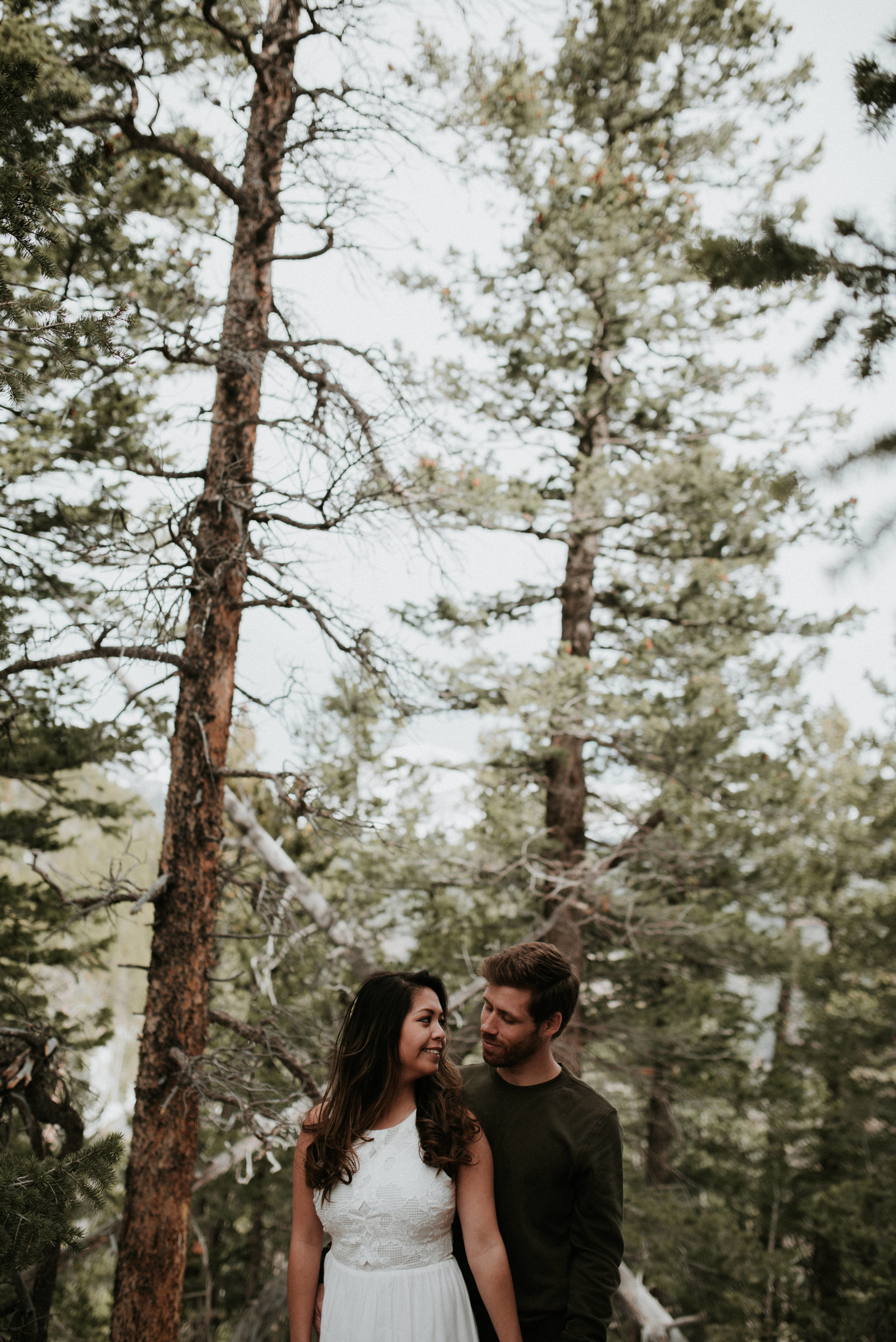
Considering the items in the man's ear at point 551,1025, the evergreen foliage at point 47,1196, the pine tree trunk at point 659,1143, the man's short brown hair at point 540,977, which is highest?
the man's short brown hair at point 540,977

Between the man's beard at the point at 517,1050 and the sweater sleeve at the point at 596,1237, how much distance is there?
0.86 ft

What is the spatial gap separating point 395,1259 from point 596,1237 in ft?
1.78

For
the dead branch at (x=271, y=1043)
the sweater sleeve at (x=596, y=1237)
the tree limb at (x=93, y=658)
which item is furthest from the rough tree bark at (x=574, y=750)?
the sweater sleeve at (x=596, y=1237)

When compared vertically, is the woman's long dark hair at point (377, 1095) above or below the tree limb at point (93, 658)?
below

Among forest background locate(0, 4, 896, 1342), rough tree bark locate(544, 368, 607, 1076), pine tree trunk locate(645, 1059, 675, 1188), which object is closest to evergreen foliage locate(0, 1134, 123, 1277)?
forest background locate(0, 4, 896, 1342)

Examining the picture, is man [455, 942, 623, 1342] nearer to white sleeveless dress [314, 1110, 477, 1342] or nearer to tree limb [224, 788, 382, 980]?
white sleeveless dress [314, 1110, 477, 1342]

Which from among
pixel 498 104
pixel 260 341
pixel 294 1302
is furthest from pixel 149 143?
pixel 294 1302

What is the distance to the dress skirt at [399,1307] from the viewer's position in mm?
2143

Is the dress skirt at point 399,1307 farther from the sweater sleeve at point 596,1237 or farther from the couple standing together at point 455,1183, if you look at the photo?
the sweater sleeve at point 596,1237

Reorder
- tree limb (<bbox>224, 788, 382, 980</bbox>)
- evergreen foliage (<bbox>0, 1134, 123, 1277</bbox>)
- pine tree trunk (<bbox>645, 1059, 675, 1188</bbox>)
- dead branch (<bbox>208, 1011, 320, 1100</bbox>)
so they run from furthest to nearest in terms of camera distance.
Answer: pine tree trunk (<bbox>645, 1059, 675, 1188</bbox>) → tree limb (<bbox>224, 788, 382, 980</bbox>) → dead branch (<bbox>208, 1011, 320, 1100</bbox>) → evergreen foliage (<bbox>0, 1134, 123, 1277</bbox>)

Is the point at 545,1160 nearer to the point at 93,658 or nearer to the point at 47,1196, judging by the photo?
the point at 47,1196

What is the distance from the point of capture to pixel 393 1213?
7.21 ft

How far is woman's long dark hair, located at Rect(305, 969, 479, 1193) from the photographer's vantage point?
7.40ft

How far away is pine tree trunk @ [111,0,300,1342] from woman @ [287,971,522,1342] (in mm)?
1792
